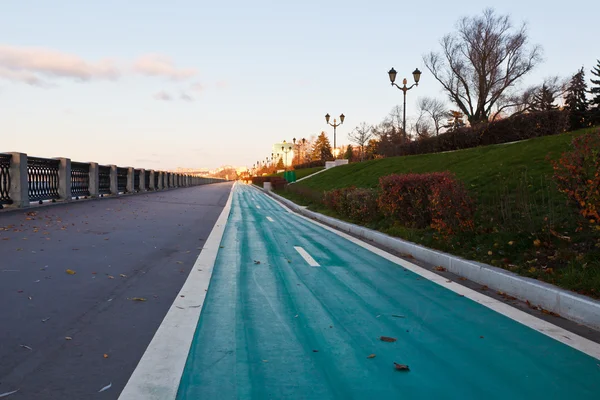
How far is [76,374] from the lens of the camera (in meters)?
3.01

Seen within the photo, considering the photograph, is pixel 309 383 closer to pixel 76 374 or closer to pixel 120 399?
pixel 120 399

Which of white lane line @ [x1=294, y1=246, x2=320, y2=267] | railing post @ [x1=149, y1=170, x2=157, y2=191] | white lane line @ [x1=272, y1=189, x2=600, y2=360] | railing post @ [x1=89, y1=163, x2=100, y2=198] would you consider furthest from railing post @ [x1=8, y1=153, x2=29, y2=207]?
railing post @ [x1=149, y1=170, x2=157, y2=191]

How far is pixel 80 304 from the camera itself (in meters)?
4.64

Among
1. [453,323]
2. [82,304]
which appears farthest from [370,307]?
[82,304]

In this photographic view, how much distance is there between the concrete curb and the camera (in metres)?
4.39

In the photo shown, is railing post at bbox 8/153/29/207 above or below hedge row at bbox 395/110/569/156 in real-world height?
below

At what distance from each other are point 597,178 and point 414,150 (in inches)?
1076

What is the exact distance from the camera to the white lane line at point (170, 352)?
2.82 meters

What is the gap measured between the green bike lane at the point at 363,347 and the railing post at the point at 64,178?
15595mm

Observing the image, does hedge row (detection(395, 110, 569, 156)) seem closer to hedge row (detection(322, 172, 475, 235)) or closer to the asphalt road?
hedge row (detection(322, 172, 475, 235))

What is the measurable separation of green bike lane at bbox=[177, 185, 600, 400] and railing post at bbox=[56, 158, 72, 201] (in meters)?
15.6

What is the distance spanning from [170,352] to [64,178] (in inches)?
717

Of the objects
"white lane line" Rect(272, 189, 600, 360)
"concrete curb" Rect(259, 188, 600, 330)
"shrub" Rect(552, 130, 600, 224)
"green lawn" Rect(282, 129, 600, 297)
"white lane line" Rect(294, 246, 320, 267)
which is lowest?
"white lane line" Rect(272, 189, 600, 360)

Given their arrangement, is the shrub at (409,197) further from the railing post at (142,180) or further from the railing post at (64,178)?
the railing post at (142,180)
